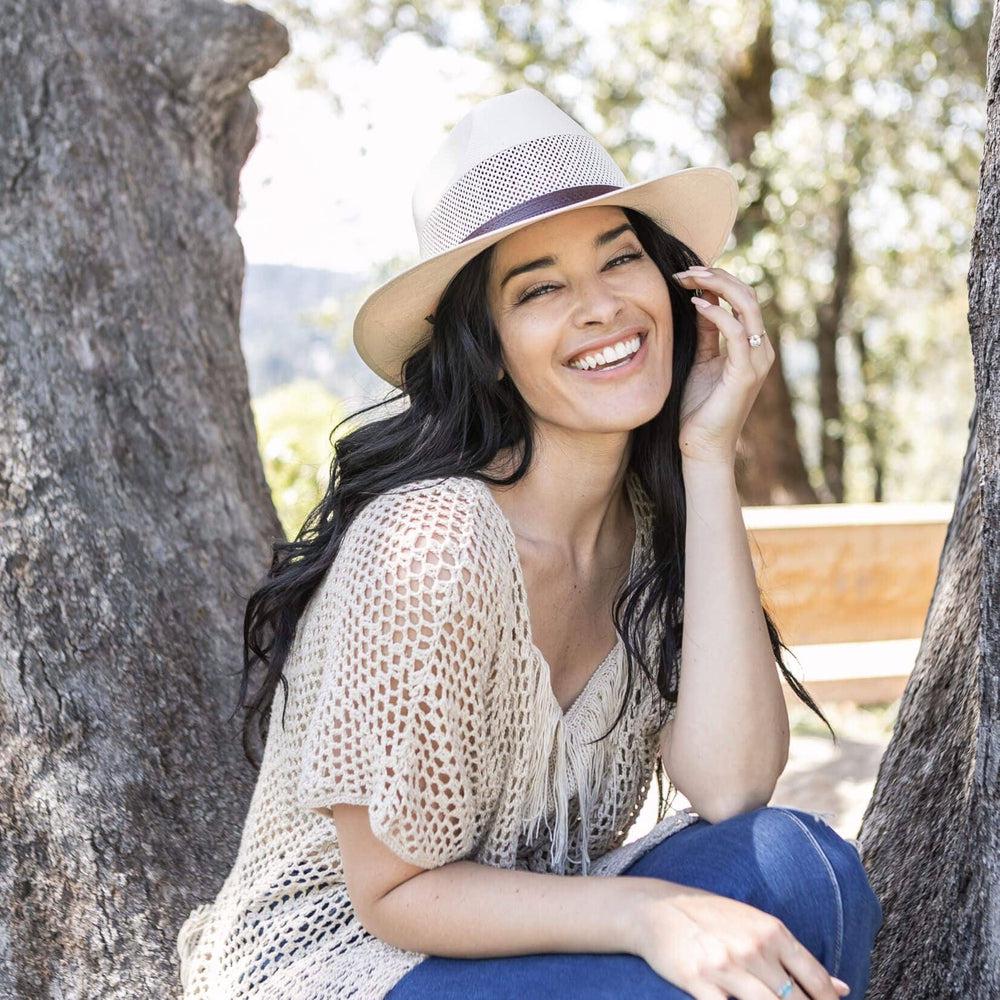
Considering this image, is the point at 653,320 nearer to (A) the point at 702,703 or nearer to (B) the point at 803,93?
(A) the point at 702,703

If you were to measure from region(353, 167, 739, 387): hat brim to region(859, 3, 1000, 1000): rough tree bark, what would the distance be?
0.59 meters

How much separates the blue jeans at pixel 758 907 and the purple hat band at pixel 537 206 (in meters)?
1.09

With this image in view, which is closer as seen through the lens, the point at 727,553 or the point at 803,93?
the point at 727,553

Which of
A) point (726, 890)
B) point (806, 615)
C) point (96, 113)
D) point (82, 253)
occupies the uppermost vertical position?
point (96, 113)

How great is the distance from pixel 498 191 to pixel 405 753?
40.2 inches

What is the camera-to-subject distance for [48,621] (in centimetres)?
240

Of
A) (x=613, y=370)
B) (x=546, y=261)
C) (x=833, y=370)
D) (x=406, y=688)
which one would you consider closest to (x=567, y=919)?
(x=406, y=688)

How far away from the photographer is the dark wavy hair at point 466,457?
2.28 meters

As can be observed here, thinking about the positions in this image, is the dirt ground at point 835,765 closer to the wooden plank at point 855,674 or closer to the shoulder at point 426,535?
the wooden plank at point 855,674

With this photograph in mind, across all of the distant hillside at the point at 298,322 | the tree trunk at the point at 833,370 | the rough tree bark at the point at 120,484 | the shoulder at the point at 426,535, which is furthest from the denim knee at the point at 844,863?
→ the distant hillside at the point at 298,322

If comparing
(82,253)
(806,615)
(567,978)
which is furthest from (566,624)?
(806,615)

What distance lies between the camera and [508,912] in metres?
1.90

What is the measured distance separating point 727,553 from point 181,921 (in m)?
1.21

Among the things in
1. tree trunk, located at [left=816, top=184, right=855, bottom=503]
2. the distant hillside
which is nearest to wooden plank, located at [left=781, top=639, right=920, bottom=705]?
tree trunk, located at [left=816, top=184, right=855, bottom=503]
